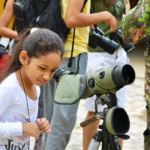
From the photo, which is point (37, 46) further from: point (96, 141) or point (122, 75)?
point (96, 141)

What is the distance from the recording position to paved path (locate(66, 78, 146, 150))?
3928 millimetres

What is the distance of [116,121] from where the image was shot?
5.74ft

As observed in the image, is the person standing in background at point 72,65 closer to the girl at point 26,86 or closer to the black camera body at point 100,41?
the black camera body at point 100,41

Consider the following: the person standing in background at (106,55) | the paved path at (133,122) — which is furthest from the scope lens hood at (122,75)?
the paved path at (133,122)

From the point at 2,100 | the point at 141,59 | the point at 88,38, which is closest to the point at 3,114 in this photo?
the point at 2,100

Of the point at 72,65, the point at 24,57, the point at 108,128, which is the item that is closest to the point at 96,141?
the point at 108,128

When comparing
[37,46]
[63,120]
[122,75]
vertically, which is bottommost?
[63,120]

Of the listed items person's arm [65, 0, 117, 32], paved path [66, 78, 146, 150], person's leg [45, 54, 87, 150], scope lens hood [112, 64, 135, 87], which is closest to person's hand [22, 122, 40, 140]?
scope lens hood [112, 64, 135, 87]

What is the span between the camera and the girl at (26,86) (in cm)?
184

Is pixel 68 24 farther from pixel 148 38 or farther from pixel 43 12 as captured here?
Result: pixel 148 38

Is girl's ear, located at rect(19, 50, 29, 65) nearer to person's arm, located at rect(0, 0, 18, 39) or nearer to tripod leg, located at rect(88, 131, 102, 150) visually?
tripod leg, located at rect(88, 131, 102, 150)

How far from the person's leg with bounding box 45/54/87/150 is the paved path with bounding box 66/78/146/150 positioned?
3.80ft

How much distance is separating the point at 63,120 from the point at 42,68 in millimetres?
819

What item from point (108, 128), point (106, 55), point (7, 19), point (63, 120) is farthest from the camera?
point (106, 55)
